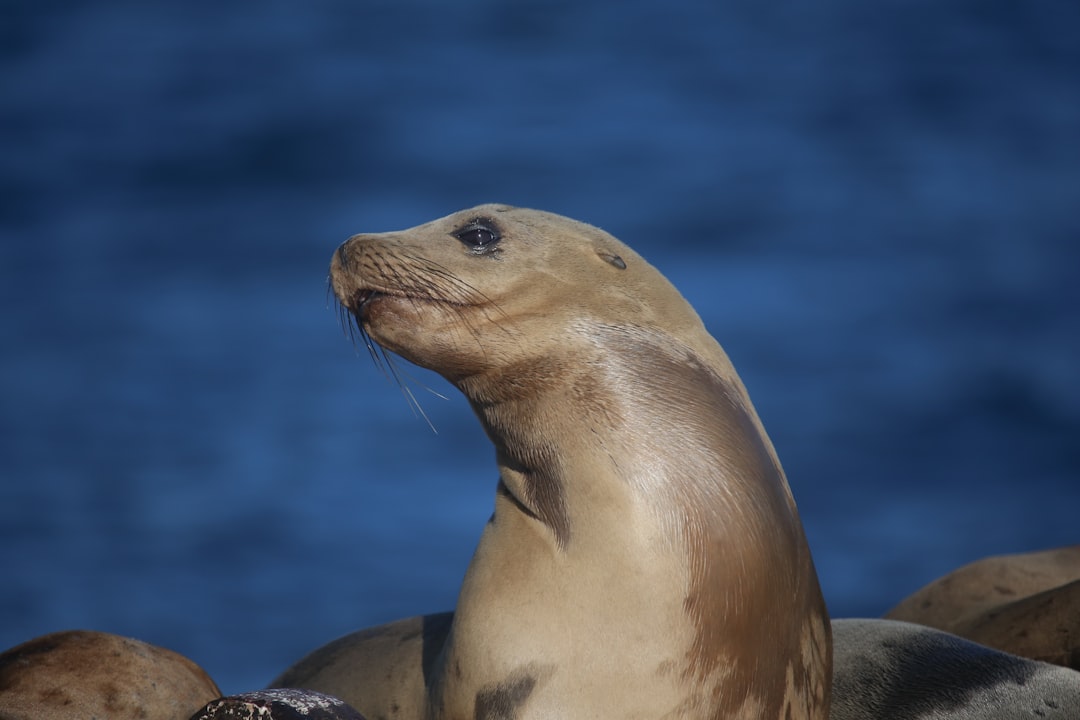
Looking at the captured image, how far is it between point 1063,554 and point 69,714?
4649mm

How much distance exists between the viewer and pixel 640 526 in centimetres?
371

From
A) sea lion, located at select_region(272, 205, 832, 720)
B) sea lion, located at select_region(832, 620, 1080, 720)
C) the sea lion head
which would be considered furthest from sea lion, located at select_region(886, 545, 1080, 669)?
the sea lion head

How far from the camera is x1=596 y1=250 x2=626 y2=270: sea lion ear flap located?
4125mm

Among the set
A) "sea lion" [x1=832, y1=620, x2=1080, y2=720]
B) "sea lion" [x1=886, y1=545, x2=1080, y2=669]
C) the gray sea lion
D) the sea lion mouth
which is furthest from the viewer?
"sea lion" [x1=886, y1=545, x2=1080, y2=669]

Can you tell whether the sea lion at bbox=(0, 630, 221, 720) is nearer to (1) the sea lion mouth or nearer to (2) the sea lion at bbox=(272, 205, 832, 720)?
(2) the sea lion at bbox=(272, 205, 832, 720)

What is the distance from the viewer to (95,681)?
14.0 feet

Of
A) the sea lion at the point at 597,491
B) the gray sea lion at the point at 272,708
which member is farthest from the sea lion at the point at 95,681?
the sea lion at the point at 597,491

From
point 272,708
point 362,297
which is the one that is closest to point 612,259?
point 362,297

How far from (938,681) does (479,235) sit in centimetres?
204

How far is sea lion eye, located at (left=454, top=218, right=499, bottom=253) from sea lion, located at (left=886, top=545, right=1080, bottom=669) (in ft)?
8.64

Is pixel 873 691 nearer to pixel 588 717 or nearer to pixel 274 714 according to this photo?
pixel 588 717

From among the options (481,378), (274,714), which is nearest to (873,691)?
(481,378)

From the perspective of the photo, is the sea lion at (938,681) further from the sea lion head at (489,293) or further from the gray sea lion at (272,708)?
the gray sea lion at (272,708)

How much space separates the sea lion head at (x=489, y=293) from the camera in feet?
12.9
